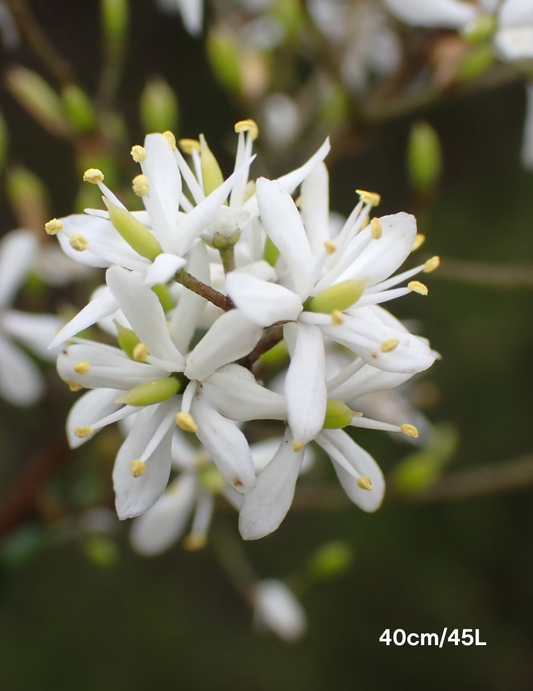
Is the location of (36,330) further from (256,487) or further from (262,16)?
(262,16)

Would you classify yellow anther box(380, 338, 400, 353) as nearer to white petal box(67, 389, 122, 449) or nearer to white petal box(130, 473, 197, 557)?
white petal box(67, 389, 122, 449)

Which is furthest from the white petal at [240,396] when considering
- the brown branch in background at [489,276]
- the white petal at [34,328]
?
the white petal at [34,328]

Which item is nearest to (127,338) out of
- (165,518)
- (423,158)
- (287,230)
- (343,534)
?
(287,230)

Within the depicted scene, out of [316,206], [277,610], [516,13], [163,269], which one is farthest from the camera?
[277,610]

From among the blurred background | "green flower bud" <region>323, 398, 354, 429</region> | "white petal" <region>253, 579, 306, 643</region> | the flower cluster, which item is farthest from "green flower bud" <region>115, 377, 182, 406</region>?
the blurred background

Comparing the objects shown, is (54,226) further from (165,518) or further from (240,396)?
(165,518)

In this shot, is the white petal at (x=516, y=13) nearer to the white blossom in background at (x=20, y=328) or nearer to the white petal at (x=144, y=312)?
the white petal at (x=144, y=312)
